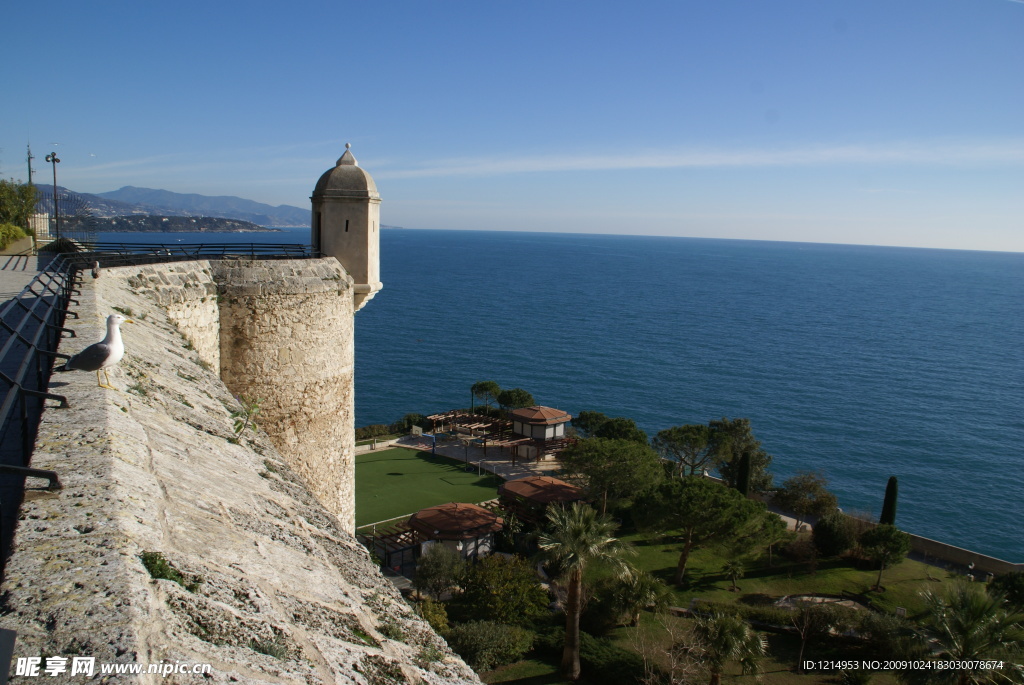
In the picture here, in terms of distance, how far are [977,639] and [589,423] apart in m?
31.6

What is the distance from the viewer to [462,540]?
26062mm

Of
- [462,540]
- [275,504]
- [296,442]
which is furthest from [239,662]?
[462,540]

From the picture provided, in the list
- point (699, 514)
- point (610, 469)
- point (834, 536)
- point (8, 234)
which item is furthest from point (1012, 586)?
point (8, 234)

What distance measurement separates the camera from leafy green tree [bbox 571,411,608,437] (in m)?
44.5

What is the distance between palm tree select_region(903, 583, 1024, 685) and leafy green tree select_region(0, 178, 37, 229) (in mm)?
33715

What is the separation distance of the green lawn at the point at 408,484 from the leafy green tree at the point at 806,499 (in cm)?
1522

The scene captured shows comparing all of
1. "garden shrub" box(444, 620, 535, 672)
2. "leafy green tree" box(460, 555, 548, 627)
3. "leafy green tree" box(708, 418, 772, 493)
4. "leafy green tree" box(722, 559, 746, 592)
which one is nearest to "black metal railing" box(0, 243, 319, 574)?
"garden shrub" box(444, 620, 535, 672)

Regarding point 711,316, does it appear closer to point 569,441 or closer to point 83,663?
point 569,441

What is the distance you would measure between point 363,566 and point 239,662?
2244 millimetres

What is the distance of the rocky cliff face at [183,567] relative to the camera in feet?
7.97

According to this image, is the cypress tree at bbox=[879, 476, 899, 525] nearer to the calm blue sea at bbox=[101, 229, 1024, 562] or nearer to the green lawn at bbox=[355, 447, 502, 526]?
the calm blue sea at bbox=[101, 229, 1024, 562]

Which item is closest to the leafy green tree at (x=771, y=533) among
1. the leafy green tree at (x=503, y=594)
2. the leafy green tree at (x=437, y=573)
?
the leafy green tree at (x=503, y=594)

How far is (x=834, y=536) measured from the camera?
29.0 m

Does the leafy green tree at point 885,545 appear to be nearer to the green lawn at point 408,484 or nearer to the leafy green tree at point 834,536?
the leafy green tree at point 834,536
